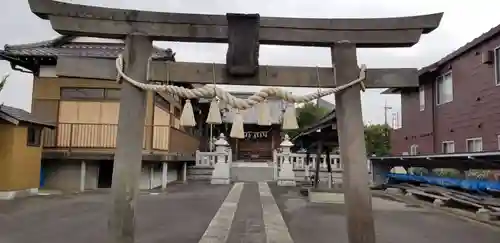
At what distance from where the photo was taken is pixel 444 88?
18.3 meters

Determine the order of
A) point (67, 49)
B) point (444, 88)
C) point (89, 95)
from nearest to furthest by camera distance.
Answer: point (89, 95)
point (67, 49)
point (444, 88)

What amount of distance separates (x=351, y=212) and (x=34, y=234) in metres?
5.20

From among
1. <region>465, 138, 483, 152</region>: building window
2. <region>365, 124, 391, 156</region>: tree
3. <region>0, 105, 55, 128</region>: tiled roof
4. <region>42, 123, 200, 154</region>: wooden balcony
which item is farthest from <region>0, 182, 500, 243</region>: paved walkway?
<region>365, 124, 391, 156</region>: tree

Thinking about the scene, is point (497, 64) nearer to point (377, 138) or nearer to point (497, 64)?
point (497, 64)

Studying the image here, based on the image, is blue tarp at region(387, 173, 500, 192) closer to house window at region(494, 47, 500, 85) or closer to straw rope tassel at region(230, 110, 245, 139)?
house window at region(494, 47, 500, 85)

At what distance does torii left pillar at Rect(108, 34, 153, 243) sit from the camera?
14.7ft

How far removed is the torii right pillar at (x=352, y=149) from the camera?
14.6 feet

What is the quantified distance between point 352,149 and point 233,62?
1.51 m

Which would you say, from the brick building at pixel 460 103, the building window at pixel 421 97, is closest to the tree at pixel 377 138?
the brick building at pixel 460 103

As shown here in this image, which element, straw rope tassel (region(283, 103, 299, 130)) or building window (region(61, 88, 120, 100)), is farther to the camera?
building window (region(61, 88, 120, 100))

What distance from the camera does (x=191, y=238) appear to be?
7051 millimetres

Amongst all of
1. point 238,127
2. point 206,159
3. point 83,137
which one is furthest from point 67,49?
point 238,127

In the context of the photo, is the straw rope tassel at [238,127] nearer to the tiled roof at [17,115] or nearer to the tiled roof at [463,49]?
the tiled roof at [463,49]

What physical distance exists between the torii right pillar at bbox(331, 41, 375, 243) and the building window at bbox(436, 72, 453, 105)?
14.4m
